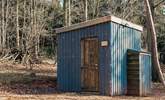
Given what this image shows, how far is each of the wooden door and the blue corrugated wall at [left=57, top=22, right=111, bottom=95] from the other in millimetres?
166

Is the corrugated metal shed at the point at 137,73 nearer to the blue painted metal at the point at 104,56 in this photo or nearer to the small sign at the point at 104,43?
the blue painted metal at the point at 104,56

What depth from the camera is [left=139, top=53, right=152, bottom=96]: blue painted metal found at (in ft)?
43.2

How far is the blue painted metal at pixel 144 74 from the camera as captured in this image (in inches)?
519

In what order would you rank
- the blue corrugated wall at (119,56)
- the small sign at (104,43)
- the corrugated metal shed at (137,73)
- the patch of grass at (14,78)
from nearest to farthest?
the small sign at (104,43), the blue corrugated wall at (119,56), the corrugated metal shed at (137,73), the patch of grass at (14,78)

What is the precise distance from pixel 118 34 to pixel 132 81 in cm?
177

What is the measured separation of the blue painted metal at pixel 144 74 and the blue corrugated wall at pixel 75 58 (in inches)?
51.3

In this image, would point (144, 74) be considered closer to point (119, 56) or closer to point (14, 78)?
point (119, 56)

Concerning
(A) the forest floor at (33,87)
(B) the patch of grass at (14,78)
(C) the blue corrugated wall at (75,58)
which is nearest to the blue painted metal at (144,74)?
(A) the forest floor at (33,87)

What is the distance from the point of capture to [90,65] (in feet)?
43.9

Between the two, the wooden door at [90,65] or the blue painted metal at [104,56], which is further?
the wooden door at [90,65]

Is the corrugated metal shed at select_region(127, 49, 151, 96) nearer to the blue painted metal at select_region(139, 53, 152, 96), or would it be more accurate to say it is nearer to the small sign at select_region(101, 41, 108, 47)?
the blue painted metal at select_region(139, 53, 152, 96)

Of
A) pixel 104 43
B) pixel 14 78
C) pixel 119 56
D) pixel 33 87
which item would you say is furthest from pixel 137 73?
pixel 14 78

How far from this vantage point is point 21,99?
10.9 meters

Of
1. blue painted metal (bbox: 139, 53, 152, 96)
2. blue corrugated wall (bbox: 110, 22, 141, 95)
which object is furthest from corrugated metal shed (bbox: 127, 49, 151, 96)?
blue corrugated wall (bbox: 110, 22, 141, 95)
